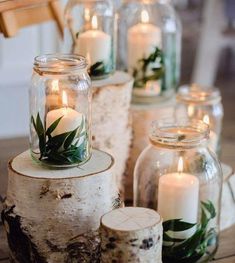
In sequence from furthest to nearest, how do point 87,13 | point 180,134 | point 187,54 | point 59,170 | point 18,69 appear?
point 187,54, point 18,69, point 87,13, point 180,134, point 59,170

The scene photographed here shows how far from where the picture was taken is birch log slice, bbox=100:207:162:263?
0.97 meters

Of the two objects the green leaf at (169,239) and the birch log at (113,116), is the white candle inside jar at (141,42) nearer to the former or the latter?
the birch log at (113,116)

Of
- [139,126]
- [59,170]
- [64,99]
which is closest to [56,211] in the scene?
[59,170]

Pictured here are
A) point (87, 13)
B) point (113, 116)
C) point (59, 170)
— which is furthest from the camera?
point (87, 13)

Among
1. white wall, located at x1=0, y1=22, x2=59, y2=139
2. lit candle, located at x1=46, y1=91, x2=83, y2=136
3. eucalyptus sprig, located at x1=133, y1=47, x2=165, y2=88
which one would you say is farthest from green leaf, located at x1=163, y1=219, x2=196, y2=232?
white wall, located at x1=0, y1=22, x2=59, y2=139

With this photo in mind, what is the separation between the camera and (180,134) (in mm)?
1185

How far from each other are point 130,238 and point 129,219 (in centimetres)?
4

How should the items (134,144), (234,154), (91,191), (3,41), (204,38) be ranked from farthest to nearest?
1. (204,38)
2. (3,41)
3. (234,154)
4. (134,144)
5. (91,191)

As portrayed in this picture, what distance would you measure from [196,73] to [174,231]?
2.22 m

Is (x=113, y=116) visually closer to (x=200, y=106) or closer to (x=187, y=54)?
(x=200, y=106)

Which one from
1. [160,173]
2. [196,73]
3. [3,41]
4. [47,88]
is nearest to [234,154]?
[160,173]

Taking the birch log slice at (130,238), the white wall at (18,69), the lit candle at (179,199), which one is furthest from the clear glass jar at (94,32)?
the white wall at (18,69)

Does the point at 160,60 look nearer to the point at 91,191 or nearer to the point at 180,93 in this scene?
the point at 180,93

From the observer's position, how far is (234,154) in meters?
1.63
